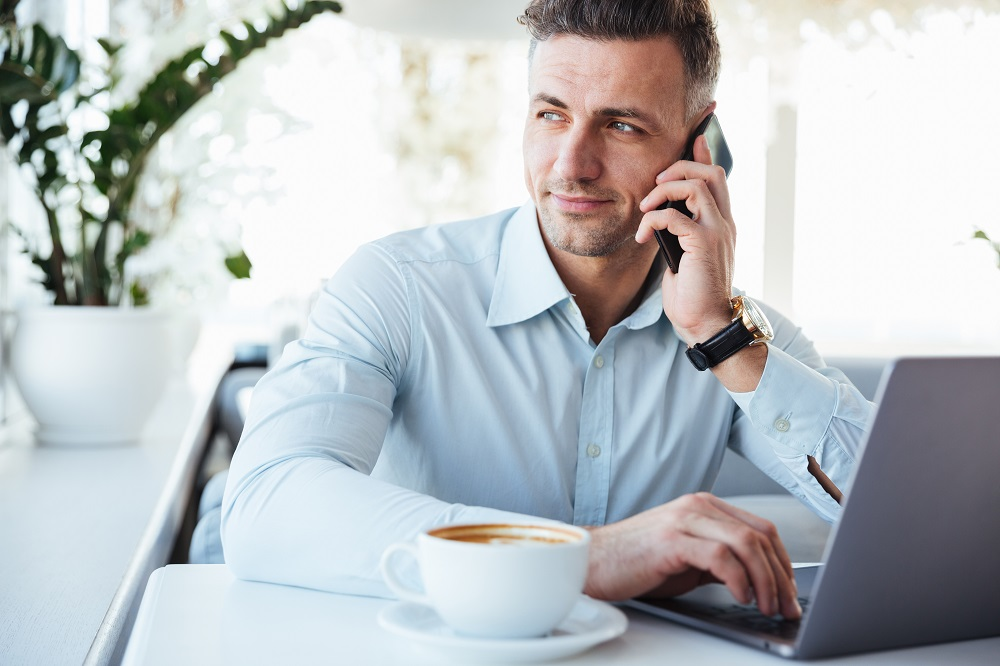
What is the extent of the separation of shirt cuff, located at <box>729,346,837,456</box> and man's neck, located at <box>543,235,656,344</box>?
0.92 feet

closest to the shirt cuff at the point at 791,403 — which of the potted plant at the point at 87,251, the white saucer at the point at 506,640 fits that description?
the white saucer at the point at 506,640

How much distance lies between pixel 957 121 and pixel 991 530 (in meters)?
4.52

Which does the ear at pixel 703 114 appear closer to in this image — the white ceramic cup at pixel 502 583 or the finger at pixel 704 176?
the finger at pixel 704 176

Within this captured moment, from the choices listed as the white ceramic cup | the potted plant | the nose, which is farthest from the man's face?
the potted plant

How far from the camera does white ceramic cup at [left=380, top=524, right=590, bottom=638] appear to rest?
588mm

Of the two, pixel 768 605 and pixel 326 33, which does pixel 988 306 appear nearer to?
pixel 326 33

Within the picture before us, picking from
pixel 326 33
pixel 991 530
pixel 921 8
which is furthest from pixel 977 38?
pixel 991 530

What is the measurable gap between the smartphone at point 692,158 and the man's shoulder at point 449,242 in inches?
9.0

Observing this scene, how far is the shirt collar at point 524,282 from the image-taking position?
4.20 feet

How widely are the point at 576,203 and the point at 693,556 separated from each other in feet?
2.16

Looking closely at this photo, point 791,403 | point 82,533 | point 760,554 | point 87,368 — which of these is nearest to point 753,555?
point 760,554

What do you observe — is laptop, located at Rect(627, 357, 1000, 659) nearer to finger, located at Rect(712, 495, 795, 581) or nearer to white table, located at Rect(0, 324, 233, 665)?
finger, located at Rect(712, 495, 795, 581)

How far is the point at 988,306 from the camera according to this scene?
4.78 m

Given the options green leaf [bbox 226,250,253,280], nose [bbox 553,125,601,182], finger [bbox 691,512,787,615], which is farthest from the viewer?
green leaf [bbox 226,250,253,280]
